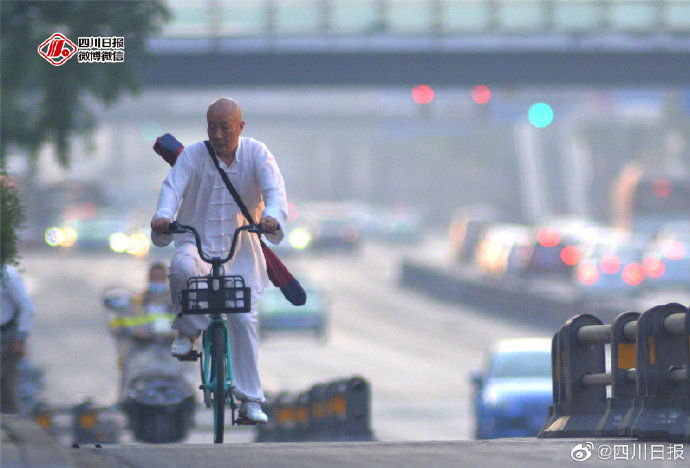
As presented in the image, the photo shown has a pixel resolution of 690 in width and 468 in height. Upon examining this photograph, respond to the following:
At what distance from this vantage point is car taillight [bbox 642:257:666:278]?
47.0 metres

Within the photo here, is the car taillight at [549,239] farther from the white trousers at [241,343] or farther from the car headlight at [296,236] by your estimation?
the white trousers at [241,343]

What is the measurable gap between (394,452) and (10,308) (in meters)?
5.01

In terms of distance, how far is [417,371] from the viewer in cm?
3572

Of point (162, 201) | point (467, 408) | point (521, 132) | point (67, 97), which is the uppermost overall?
point (521, 132)

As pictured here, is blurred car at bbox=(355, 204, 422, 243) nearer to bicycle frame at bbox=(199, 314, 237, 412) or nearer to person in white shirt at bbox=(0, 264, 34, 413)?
person in white shirt at bbox=(0, 264, 34, 413)

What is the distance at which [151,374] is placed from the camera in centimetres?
1390

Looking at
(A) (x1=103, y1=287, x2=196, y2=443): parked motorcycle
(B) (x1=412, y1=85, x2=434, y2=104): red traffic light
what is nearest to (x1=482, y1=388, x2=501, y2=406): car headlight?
(A) (x1=103, y1=287, x2=196, y2=443): parked motorcycle

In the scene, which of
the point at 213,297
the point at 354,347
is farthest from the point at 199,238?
the point at 354,347

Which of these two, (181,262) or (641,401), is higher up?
(181,262)

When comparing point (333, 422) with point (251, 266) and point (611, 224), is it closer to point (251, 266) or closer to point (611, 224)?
point (251, 266)

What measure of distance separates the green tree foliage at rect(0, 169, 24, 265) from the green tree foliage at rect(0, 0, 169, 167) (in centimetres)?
1318

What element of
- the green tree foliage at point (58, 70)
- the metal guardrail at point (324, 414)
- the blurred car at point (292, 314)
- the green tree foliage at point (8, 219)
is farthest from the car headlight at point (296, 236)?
the green tree foliage at point (8, 219)

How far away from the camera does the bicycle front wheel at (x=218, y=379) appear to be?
848 centimetres

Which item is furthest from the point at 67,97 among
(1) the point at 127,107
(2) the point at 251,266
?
(1) the point at 127,107
